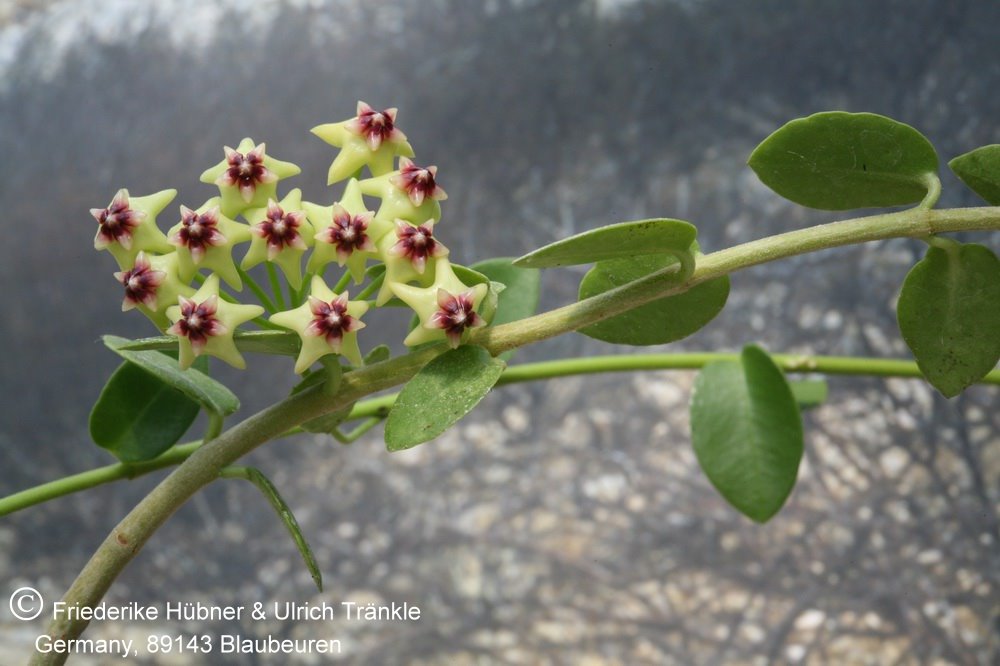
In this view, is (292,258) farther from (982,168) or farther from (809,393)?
(809,393)

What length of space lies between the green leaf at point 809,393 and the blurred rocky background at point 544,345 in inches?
18.4

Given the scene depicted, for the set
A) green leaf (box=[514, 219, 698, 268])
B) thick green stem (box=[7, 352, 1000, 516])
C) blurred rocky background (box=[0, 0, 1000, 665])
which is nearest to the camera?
green leaf (box=[514, 219, 698, 268])

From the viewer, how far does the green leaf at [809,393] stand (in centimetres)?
63

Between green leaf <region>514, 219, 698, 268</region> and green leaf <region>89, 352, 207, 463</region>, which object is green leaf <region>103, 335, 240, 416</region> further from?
green leaf <region>514, 219, 698, 268</region>

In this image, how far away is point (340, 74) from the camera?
1257 millimetres

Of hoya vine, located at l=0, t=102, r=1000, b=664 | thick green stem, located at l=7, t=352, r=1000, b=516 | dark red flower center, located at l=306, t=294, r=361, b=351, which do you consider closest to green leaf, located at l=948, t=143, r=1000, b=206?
hoya vine, located at l=0, t=102, r=1000, b=664

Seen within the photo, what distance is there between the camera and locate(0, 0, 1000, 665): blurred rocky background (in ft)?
3.49

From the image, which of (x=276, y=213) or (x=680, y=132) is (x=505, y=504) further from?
(x=276, y=213)

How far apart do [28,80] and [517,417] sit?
0.78 meters

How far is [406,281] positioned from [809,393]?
391 mm

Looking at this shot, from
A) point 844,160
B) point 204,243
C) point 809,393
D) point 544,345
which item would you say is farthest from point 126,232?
point 544,345

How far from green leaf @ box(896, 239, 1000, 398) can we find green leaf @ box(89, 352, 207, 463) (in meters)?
0.29

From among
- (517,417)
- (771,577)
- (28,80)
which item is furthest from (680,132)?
(28,80)

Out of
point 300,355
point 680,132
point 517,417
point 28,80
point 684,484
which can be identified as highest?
point 28,80
